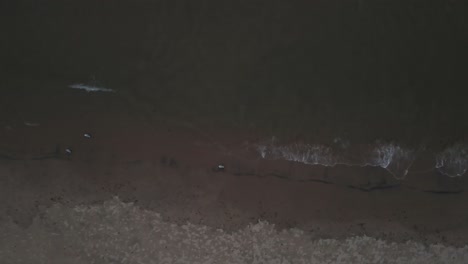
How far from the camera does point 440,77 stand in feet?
9.03

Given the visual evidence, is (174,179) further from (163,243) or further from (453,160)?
(453,160)

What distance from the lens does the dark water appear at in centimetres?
276

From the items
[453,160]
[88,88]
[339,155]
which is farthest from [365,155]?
[88,88]

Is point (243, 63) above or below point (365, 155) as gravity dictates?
above

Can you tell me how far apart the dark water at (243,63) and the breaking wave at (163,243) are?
0.61m

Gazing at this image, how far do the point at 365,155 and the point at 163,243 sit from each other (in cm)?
124

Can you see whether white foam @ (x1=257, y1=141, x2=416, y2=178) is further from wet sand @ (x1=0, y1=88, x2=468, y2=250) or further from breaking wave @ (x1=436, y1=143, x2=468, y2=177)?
breaking wave @ (x1=436, y1=143, x2=468, y2=177)

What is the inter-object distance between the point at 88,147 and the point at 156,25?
78 cm

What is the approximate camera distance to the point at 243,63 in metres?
2.76

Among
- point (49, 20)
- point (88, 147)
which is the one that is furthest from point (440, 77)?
point (49, 20)

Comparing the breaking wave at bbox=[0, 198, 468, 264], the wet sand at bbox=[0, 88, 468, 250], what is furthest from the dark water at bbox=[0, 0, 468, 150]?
the breaking wave at bbox=[0, 198, 468, 264]

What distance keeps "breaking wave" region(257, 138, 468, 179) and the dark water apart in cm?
8

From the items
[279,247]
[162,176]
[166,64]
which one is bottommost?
[279,247]

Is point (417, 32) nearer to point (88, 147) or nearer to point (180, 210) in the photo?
point (180, 210)
